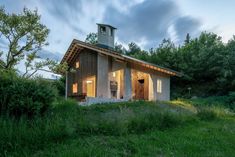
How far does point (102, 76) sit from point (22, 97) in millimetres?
11013

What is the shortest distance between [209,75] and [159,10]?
11.4m

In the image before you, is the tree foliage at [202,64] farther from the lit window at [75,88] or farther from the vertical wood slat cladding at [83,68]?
the lit window at [75,88]

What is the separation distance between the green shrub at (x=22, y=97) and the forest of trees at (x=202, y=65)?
17.3 m

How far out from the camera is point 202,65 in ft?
76.2

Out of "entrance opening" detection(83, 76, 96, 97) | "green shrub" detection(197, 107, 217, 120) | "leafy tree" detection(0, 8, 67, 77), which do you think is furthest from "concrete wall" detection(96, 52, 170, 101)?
"green shrub" detection(197, 107, 217, 120)

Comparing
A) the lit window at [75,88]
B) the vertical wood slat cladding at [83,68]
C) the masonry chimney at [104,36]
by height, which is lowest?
the lit window at [75,88]

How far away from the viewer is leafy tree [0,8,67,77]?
1000 centimetres

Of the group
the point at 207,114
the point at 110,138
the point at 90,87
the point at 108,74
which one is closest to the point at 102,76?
the point at 108,74

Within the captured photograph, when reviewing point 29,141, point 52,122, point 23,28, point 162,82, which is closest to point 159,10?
point 162,82

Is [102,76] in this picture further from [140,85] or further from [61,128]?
[61,128]

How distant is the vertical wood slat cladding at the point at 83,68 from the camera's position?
58.0 feet

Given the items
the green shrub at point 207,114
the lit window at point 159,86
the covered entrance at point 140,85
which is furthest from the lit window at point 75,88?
the green shrub at point 207,114

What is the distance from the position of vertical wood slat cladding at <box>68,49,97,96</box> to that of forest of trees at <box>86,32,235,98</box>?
978cm

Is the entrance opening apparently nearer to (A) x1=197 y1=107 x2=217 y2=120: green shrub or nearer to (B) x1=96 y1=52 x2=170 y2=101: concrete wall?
(B) x1=96 y1=52 x2=170 y2=101: concrete wall
